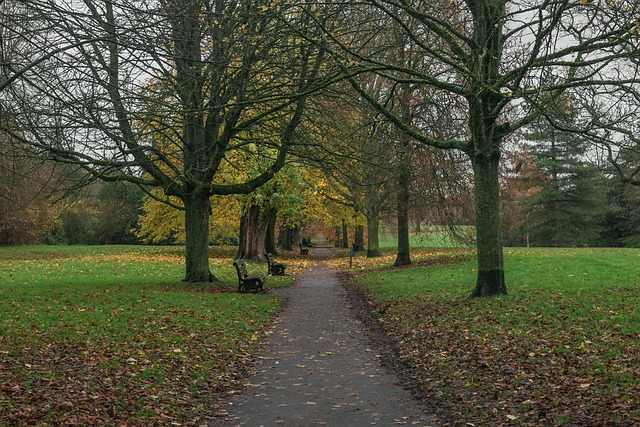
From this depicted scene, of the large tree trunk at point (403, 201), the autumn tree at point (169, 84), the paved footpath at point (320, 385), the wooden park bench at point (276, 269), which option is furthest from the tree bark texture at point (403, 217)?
the paved footpath at point (320, 385)

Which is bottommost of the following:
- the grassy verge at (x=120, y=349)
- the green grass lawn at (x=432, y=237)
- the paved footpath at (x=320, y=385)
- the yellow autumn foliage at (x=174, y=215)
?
the paved footpath at (x=320, y=385)

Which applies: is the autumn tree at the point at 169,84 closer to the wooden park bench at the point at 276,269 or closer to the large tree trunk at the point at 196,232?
Result: the large tree trunk at the point at 196,232

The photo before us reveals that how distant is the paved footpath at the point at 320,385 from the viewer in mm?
6621

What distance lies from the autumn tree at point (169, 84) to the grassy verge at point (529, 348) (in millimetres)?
5305

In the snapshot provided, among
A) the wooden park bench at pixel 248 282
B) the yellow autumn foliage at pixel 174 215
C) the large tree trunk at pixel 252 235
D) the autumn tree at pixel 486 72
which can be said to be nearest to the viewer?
the autumn tree at pixel 486 72

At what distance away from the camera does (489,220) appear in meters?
13.1

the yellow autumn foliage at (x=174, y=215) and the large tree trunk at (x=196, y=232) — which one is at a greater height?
the yellow autumn foliage at (x=174, y=215)

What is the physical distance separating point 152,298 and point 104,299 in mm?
1090

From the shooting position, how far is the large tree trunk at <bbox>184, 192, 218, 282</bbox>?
60.0ft

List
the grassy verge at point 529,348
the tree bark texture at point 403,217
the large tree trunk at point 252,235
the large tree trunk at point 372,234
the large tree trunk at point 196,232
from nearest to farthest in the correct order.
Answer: the grassy verge at point 529,348, the large tree trunk at point 196,232, the tree bark texture at point 403,217, the large tree trunk at point 252,235, the large tree trunk at point 372,234

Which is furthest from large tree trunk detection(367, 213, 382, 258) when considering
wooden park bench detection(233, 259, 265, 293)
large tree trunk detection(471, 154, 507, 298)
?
large tree trunk detection(471, 154, 507, 298)

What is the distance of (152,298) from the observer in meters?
14.6

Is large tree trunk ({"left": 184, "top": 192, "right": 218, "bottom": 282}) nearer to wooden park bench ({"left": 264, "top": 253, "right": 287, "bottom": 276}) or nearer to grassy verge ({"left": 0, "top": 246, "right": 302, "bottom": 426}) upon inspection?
grassy verge ({"left": 0, "top": 246, "right": 302, "bottom": 426})

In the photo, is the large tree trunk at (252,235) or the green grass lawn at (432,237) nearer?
the green grass lawn at (432,237)
